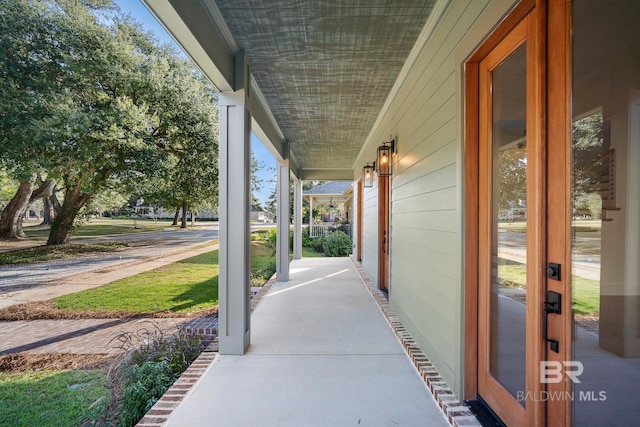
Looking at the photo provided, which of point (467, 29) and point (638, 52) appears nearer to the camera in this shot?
point (638, 52)

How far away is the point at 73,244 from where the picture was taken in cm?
585

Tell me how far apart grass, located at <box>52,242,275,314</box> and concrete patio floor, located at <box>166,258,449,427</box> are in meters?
2.49

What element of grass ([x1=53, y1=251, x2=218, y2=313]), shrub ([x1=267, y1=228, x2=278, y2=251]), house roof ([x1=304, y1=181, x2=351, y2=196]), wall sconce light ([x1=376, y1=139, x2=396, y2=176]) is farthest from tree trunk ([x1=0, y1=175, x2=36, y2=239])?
house roof ([x1=304, y1=181, x2=351, y2=196])

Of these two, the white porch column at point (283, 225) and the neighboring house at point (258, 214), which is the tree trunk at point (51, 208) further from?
the neighboring house at point (258, 214)

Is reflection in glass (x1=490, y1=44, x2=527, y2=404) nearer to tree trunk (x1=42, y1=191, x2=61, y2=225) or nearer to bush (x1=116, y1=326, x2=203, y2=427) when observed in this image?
bush (x1=116, y1=326, x2=203, y2=427)

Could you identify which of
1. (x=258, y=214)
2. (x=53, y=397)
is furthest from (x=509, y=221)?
(x=258, y=214)

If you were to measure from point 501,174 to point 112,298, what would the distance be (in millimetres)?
6393

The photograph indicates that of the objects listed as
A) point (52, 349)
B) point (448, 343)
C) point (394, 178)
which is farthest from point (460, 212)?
point (52, 349)

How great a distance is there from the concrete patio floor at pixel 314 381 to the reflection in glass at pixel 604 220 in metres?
0.97

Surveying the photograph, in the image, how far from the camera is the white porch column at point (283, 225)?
6219mm

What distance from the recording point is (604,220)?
4.17 ft

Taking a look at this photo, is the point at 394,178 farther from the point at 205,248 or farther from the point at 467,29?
the point at 205,248

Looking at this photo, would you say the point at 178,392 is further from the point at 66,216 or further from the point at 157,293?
the point at 66,216

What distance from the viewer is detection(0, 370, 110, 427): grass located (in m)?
2.53
